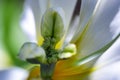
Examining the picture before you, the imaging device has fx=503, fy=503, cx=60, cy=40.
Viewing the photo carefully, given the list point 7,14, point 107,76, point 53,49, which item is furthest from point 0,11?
point 107,76

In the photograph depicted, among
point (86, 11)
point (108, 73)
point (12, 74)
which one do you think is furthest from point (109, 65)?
point (12, 74)

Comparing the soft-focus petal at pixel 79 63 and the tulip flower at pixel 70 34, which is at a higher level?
the tulip flower at pixel 70 34

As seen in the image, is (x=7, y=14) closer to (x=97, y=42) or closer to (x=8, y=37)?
(x=8, y=37)

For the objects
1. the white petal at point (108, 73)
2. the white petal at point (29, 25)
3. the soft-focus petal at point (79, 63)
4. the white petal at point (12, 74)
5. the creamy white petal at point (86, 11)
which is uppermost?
the creamy white petal at point (86, 11)

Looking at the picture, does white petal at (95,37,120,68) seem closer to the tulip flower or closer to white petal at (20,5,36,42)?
the tulip flower

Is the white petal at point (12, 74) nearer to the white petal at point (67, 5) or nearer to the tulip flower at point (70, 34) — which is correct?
the tulip flower at point (70, 34)

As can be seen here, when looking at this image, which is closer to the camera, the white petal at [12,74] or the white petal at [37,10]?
the white petal at [12,74]

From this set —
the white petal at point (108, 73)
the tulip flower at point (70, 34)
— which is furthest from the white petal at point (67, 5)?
the white petal at point (108, 73)

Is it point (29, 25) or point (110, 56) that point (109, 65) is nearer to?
point (110, 56)
